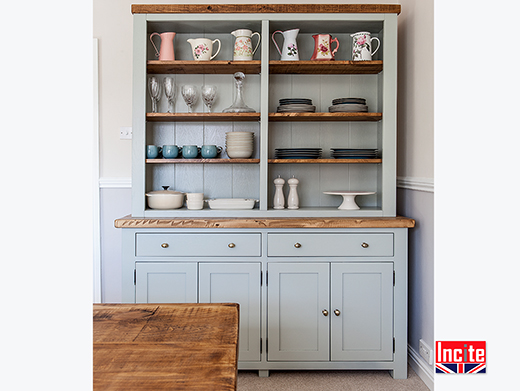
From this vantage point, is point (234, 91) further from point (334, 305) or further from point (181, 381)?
point (181, 381)

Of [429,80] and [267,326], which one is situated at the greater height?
[429,80]

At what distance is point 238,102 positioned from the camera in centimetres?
244

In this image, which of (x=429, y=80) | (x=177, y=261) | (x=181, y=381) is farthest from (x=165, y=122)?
(x=181, y=381)

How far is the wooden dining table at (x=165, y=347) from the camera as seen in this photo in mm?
753

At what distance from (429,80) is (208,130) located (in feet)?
4.48

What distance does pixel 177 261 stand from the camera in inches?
86.4

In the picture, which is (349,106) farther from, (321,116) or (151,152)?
(151,152)

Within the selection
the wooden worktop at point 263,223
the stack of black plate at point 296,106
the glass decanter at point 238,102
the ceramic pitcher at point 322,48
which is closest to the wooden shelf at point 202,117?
the glass decanter at point 238,102

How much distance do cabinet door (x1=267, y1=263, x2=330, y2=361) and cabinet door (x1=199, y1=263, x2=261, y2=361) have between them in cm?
8

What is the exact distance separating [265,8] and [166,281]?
164 cm

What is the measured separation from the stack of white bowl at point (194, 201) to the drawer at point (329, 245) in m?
0.50

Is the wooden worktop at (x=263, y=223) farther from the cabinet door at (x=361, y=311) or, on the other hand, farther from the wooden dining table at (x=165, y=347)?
the wooden dining table at (x=165, y=347)
